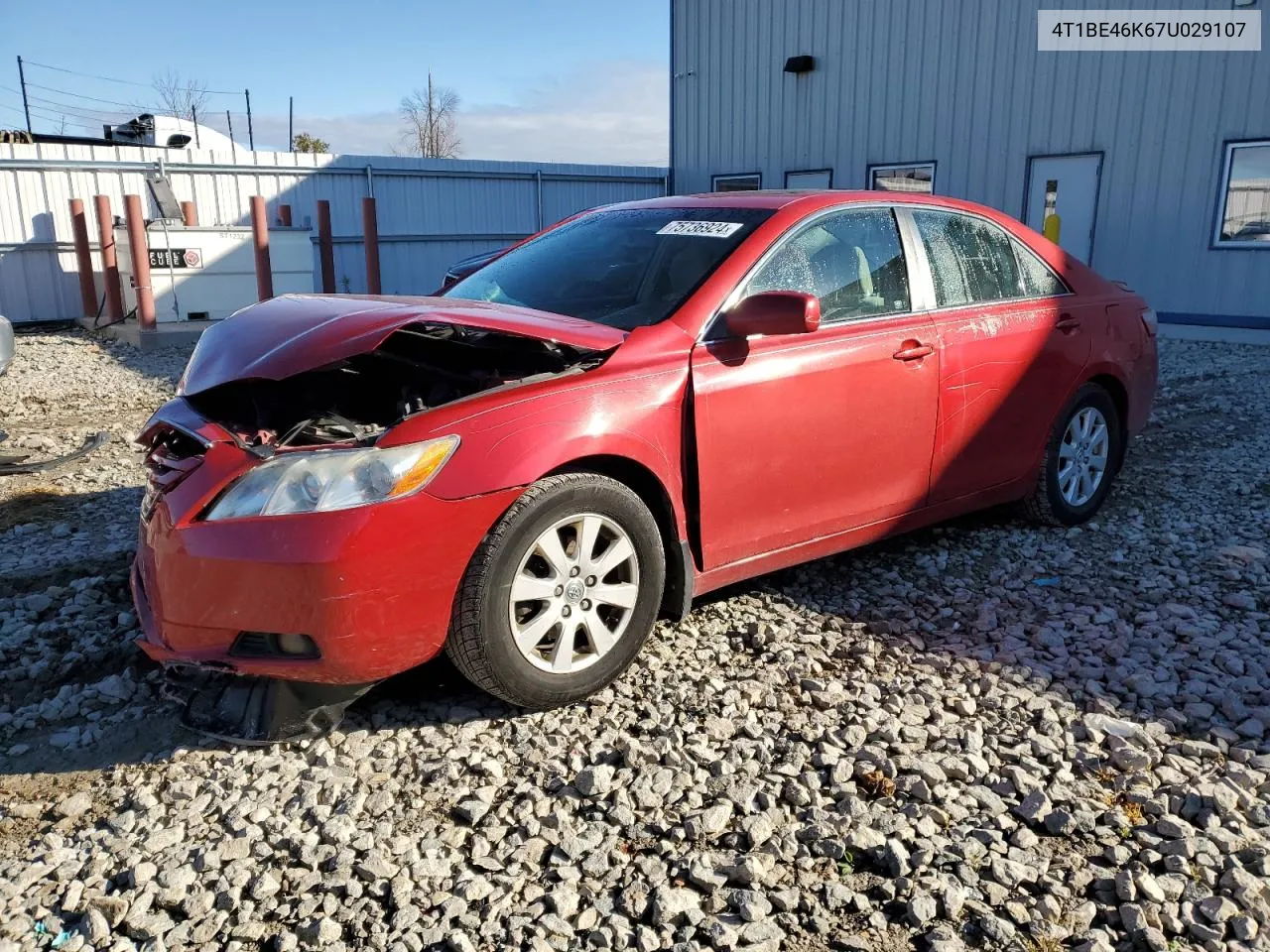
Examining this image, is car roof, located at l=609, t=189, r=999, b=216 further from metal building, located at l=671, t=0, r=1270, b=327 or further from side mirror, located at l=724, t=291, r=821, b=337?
metal building, located at l=671, t=0, r=1270, b=327

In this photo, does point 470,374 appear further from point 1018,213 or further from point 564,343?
point 1018,213

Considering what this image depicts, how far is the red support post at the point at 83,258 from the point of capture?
13.6 metres

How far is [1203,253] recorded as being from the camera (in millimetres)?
12312

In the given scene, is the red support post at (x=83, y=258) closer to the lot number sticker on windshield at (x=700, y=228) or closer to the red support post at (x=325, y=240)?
the red support post at (x=325, y=240)

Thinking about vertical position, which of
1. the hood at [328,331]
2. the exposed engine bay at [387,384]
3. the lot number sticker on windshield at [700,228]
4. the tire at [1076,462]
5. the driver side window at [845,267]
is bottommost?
the tire at [1076,462]

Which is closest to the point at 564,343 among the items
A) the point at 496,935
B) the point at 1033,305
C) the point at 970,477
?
the point at 496,935

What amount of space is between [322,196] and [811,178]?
8544mm

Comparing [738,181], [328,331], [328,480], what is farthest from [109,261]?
[328,480]

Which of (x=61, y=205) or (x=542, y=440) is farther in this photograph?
(x=61, y=205)

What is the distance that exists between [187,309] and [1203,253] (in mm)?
13044

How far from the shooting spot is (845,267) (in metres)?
3.89

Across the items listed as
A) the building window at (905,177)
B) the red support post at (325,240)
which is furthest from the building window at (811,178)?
the red support post at (325,240)

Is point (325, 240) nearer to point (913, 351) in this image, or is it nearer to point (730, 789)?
point (913, 351)

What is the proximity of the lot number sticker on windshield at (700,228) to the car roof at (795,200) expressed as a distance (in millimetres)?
152
